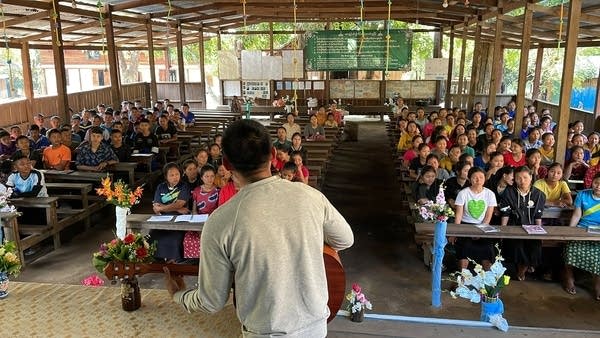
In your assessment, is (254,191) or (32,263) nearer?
(254,191)

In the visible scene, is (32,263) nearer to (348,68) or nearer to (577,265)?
(577,265)

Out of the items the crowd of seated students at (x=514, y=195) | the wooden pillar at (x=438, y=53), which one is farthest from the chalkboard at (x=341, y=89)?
the crowd of seated students at (x=514, y=195)

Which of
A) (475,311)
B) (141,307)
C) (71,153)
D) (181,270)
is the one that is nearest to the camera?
(181,270)

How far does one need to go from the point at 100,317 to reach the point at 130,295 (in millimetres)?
203

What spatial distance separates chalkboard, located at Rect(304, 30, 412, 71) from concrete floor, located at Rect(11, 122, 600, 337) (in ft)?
23.8

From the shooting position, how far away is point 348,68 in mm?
15047

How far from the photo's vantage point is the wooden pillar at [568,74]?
6.40 m

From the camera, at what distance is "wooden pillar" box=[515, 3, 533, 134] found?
8289 millimetres

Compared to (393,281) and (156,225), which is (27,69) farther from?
(393,281)

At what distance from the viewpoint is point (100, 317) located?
9.25 feet

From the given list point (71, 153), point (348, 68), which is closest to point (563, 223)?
point (71, 153)

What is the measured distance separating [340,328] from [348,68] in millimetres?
12722

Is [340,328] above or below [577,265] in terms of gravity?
above

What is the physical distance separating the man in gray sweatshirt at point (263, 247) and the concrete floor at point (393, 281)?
1.42 m
